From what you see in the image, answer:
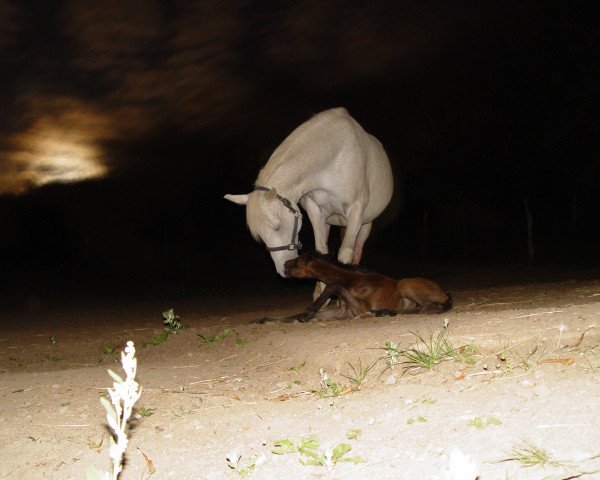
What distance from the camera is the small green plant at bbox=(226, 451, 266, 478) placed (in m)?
2.13

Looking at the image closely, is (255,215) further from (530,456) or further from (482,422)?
(530,456)

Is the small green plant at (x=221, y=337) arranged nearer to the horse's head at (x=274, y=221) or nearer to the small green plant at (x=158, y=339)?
the small green plant at (x=158, y=339)

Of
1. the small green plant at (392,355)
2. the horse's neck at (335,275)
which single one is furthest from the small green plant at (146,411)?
the horse's neck at (335,275)

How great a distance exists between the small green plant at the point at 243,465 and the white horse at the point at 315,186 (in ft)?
12.4

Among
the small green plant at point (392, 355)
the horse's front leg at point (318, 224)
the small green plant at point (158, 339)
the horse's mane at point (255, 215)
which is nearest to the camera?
the small green plant at point (392, 355)

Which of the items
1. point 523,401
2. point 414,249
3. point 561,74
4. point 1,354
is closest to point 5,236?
point 414,249

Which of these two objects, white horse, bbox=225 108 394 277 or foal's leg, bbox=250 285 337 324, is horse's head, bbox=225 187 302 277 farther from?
foal's leg, bbox=250 285 337 324

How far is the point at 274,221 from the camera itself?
5895mm

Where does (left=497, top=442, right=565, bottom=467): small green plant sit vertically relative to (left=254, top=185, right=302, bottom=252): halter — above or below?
below

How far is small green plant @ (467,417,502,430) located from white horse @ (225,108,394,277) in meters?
3.89

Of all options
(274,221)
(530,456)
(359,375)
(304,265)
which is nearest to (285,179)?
(274,221)

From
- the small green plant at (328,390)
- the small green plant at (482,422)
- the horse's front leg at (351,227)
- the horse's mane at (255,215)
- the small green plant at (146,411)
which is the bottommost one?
the small green plant at (146,411)

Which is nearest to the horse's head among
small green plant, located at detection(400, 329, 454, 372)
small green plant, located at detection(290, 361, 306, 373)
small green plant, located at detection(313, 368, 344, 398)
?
small green plant, located at detection(290, 361, 306, 373)

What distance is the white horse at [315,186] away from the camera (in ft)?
19.7
